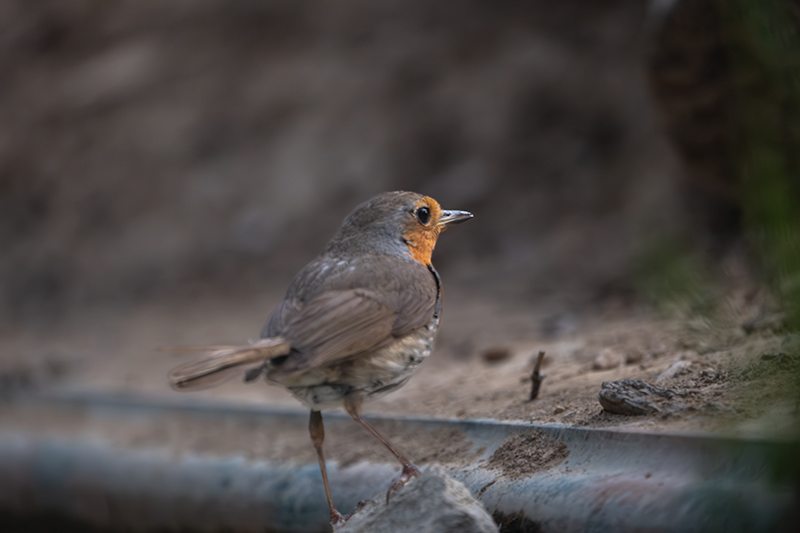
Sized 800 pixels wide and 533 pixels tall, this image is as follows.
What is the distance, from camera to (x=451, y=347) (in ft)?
16.5

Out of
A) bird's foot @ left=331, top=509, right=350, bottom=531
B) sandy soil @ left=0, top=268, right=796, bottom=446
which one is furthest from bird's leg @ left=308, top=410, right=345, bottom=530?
sandy soil @ left=0, top=268, right=796, bottom=446

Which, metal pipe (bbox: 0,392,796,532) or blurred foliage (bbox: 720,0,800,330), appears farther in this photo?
metal pipe (bbox: 0,392,796,532)

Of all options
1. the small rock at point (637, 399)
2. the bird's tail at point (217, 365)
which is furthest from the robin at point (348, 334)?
the small rock at point (637, 399)

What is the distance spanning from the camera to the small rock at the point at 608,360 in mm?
3209

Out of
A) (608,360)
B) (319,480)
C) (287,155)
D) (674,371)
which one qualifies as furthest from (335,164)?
(674,371)

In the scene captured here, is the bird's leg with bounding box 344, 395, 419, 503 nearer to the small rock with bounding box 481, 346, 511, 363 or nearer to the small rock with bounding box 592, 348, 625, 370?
the small rock with bounding box 592, 348, 625, 370

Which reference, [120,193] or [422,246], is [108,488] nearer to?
[422,246]

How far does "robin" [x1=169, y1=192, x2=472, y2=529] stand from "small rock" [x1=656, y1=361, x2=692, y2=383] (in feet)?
2.79

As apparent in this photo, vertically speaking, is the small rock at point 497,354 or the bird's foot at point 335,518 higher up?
the small rock at point 497,354

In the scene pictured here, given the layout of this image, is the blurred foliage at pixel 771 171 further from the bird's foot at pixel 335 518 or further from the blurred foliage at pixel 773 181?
the bird's foot at pixel 335 518

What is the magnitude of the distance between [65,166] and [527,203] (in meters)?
6.27

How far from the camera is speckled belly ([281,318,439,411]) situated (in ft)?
7.89

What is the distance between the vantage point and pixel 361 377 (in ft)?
8.02

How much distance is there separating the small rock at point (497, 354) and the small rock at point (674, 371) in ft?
5.43
